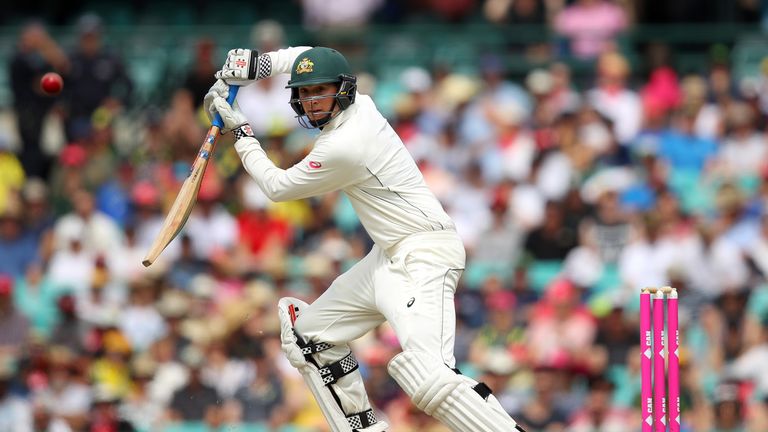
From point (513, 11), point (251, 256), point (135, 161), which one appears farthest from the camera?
point (513, 11)

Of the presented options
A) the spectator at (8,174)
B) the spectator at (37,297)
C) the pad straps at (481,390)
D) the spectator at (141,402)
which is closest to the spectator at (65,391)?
the spectator at (141,402)

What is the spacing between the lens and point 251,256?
1345 cm

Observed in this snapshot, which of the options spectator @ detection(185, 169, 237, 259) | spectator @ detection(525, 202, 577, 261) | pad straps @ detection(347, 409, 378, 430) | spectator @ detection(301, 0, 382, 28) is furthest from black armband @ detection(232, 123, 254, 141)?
spectator @ detection(301, 0, 382, 28)

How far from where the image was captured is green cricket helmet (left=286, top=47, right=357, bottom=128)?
26.6 ft

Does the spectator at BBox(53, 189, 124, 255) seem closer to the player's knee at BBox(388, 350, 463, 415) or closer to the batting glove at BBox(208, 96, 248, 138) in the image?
the batting glove at BBox(208, 96, 248, 138)

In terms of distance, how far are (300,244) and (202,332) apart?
149 cm

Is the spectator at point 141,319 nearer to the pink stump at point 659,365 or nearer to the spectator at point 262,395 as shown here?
the spectator at point 262,395

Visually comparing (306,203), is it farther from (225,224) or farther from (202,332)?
(202,332)

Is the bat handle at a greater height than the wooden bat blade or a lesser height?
greater

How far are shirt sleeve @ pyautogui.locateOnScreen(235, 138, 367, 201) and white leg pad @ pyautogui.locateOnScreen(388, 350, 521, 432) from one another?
3.36 ft

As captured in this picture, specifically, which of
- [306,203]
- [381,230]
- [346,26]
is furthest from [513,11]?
[381,230]

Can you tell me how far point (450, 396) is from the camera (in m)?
7.82

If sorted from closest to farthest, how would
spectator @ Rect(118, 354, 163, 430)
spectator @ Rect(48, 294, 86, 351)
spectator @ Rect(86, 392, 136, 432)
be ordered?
spectator @ Rect(86, 392, 136, 432) → spectator @ Rect(118, 354, 163, 430) → spectator @ Rect(48, 294, 86, 351)

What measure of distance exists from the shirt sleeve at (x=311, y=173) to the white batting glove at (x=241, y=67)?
413 mm
